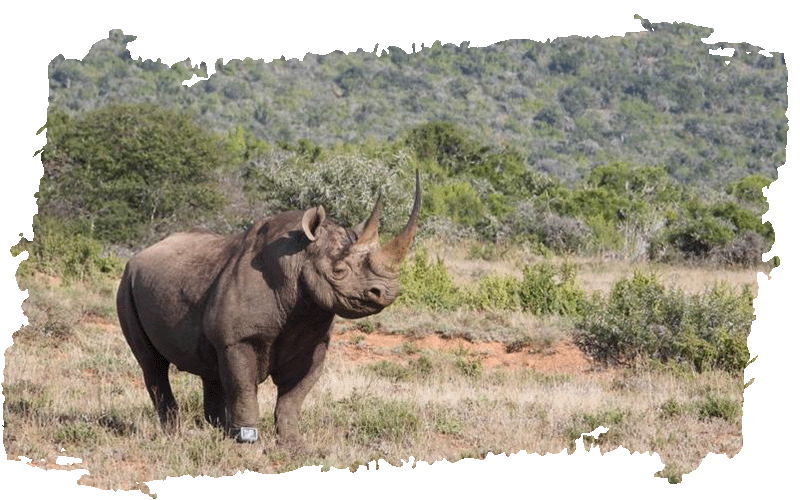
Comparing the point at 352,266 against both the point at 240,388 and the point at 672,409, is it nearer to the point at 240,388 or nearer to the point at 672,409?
the point at 240,388

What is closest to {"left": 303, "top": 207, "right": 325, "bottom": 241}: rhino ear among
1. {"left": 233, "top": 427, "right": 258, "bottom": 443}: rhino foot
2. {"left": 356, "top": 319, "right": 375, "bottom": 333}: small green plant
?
{"left": 233, "top": 427, "right": 258, "bottom": 443}: rhino foot

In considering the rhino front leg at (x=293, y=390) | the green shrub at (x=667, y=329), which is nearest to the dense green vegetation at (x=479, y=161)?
the green shrub at (x=667, y=329)

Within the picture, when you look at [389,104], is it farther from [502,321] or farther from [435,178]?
[502,321]

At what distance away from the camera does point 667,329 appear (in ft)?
Answer: 47.1

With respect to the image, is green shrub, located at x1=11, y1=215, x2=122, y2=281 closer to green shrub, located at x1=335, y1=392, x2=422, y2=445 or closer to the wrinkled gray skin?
green shrub, located at x1=335, y1=392, x2=422, y2=445

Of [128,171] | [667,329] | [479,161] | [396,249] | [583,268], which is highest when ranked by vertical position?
[396,249]

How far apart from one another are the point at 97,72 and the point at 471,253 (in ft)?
43.1

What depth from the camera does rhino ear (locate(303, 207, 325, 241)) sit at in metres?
7.74

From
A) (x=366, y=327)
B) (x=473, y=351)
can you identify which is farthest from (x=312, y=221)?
(x=366, y=327)

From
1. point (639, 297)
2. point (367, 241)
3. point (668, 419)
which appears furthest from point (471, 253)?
point (367, 241)

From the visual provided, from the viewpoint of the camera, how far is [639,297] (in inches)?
600

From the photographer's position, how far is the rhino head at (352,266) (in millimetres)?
7504

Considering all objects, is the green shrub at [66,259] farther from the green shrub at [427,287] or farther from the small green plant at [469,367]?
the small green plant at [469,367]

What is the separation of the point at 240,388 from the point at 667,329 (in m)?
7.42
